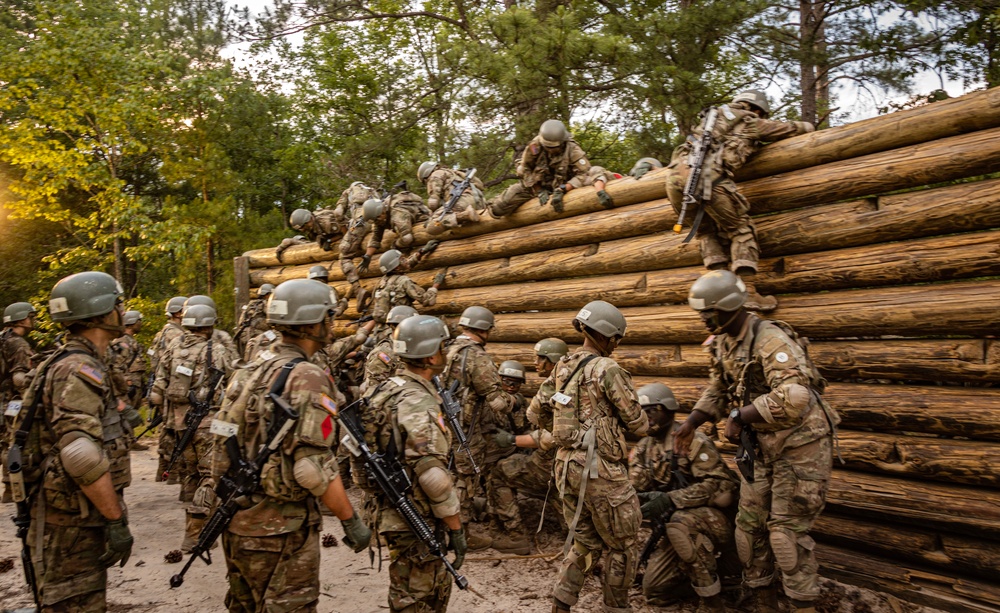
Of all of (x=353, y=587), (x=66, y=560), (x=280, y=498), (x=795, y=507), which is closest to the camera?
(x=280, y=498)

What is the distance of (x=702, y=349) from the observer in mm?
7219

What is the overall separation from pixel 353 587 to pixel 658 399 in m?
3.54

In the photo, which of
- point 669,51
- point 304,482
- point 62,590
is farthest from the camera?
point 669,51

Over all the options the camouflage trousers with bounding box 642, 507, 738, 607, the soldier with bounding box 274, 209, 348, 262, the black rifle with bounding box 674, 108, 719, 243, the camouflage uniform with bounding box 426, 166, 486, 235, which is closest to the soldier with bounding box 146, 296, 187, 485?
the soldier with bounding box 274, 209, 348, 262

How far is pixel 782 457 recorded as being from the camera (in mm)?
5141

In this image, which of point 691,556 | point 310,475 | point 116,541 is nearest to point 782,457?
point 691,556

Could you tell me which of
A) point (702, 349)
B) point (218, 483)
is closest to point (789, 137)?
point (702, 349)

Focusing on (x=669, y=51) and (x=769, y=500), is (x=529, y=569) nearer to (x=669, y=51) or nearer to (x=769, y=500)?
(x=769, y=500)

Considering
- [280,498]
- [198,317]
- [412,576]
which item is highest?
[198,317]

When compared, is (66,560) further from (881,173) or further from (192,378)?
(881,173)

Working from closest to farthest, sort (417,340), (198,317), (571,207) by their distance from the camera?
(417,340) → (198,317) → (571,207)

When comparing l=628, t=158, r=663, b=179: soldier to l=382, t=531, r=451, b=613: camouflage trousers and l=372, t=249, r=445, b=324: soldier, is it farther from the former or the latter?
l=382, t=531, r=451, b=613: camouflage trousers

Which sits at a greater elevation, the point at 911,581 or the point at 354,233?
the point at 354,233

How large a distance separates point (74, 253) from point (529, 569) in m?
16.9
